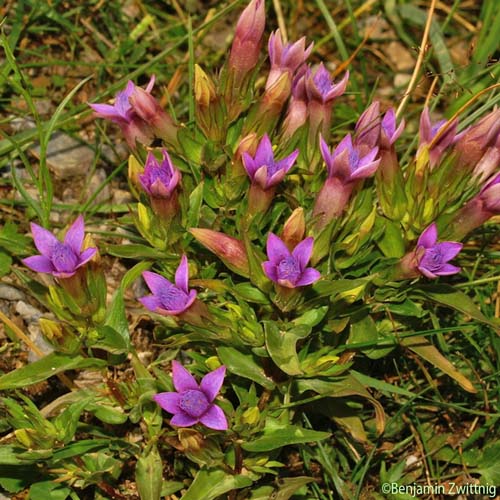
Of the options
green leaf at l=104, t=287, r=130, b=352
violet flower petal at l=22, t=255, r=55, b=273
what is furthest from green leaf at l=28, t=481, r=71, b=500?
violet flower petal at l=22, t=255, r=55, b=273

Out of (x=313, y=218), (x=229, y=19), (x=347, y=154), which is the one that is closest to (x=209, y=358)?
(x=313, y=218)

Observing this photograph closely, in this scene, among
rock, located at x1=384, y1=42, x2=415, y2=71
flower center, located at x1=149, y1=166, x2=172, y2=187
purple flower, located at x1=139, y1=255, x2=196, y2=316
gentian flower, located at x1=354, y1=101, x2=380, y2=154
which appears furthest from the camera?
rock, located at x1=384, y1=42, x2=415, y2=71

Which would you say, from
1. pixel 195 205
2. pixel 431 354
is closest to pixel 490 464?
pixel 431 354

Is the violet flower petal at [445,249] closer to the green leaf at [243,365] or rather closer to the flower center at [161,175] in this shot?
the green leaf at [243,365]

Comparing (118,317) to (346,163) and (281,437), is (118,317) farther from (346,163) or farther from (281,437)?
(346,163)

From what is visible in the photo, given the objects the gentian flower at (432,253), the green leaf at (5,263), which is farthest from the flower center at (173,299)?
the green leaf at (5,263)

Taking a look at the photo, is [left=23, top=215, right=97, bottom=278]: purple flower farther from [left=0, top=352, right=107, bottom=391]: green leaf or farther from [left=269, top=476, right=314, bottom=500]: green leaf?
[left=269, top=476, right=314, bottom=500]: green leaf
